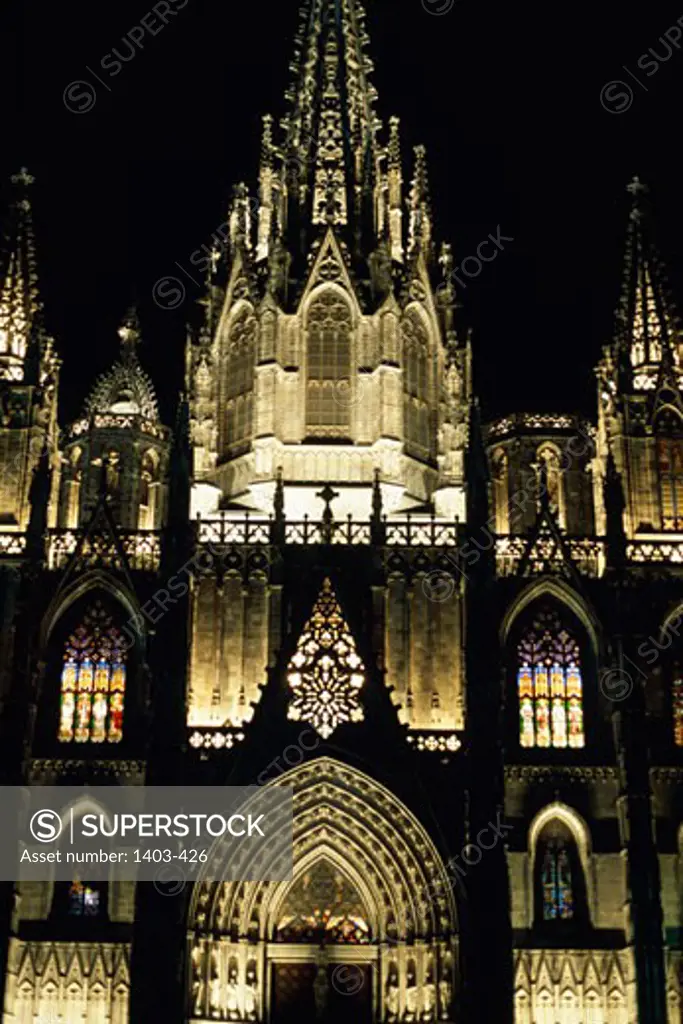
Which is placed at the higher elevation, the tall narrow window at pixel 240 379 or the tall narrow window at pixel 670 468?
the tall narrow window at pixel 240 379

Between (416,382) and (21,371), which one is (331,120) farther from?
(21,371)

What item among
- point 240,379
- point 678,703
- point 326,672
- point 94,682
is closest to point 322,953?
point 326,672

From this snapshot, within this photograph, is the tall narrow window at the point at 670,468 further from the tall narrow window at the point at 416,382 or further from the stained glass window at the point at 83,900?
the stained glass window at the point at 83,900

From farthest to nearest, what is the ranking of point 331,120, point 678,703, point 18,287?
1. point 331,120
2. point 18,287
3. point 678,703

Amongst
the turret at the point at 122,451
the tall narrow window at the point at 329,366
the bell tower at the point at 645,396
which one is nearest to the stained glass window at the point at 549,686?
the bell tower at the point at 645,396

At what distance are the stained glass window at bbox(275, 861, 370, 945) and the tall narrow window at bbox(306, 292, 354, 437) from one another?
576 inches

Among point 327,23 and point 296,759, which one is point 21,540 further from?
point 327,23

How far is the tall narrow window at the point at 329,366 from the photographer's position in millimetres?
50969

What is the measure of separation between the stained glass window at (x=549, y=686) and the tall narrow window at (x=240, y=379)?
11.8 meters

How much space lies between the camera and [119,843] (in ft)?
144

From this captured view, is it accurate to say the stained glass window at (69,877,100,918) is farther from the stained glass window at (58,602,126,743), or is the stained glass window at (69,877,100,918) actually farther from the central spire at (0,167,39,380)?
the central spire at (0,167,39,380)

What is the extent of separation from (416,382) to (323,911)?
18.0m

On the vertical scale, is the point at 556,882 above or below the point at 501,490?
below

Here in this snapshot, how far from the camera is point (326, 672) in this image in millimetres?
44656
